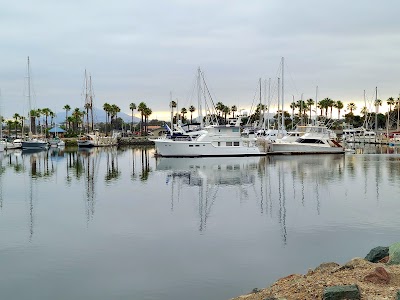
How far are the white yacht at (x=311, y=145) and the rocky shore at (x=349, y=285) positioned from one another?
174 ft

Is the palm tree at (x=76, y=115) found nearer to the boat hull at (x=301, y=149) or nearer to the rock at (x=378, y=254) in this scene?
the boat hull at (x=301, y=149)

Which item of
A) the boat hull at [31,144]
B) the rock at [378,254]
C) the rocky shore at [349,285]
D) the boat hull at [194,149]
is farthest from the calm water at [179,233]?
the boat hull at [31,144]

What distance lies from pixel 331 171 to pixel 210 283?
100 ft

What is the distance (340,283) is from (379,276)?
0.71m

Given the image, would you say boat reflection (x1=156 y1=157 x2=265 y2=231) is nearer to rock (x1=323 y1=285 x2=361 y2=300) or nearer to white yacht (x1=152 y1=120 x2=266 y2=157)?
white yacht (x1=152 y1=120 x2=266 y2=157)

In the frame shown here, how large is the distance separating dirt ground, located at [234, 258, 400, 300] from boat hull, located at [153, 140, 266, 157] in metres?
46.2

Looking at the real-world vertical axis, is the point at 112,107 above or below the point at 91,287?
above

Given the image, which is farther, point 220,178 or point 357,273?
point 220,178

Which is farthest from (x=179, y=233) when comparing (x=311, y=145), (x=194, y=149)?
(x=311, y=145)

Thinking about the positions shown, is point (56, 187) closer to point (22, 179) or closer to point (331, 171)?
point (22, 179)

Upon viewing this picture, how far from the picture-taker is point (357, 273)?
901 cm

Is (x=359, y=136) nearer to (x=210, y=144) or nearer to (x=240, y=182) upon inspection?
(x=210, y=144)

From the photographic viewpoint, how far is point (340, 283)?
8297 mm

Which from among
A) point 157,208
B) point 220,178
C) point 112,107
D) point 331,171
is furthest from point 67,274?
point 112,107
